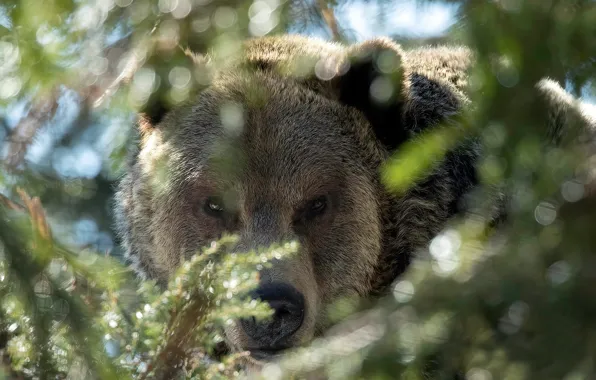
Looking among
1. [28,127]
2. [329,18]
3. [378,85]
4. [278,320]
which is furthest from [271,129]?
[28,127]

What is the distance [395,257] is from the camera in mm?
5879

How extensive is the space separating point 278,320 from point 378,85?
6.70 ft

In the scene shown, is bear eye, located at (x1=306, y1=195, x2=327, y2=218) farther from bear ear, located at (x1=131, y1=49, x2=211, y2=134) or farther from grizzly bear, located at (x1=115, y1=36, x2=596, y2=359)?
bear ear, located at (x1=131, y1=49, x2=211, y2=134)

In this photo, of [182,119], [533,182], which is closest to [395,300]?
[533,182]

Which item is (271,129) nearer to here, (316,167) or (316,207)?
(316,167)

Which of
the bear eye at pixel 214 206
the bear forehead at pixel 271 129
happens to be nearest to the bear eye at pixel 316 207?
the bear forehead at pixel 271 129

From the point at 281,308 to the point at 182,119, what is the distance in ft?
6.51

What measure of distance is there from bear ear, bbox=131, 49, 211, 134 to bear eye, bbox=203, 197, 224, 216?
0.73m

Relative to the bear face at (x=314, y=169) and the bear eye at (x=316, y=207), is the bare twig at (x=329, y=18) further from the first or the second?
the bear eye at (x=316, y=207)

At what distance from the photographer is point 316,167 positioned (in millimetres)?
5672

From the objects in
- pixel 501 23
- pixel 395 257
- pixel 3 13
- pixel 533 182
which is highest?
pixel 501 23

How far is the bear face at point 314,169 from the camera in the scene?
18.4ft

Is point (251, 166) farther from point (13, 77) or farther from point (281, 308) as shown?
point (13, 77)

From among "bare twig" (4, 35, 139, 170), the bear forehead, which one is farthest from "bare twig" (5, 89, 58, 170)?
the bear forehead
